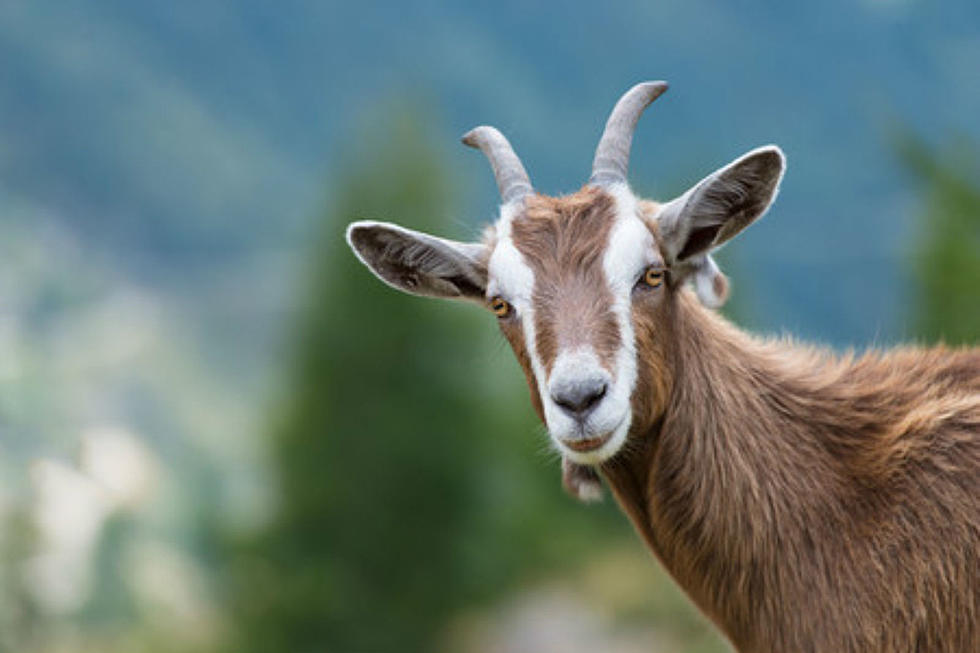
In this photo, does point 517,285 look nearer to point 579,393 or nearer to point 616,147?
point 579,393

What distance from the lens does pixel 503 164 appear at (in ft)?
26.8

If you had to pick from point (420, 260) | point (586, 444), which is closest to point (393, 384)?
point (420, 260)

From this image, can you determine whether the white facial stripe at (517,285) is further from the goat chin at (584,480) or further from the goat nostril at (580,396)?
the goat chin at (584,480)

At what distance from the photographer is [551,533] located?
141 feet

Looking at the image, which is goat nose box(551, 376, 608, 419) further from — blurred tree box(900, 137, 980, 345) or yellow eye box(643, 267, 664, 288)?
blurred tree box(900, 137, 980, 345)

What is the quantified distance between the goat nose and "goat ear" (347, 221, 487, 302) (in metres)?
1.35

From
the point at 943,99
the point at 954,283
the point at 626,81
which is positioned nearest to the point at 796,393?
the point at 954,283

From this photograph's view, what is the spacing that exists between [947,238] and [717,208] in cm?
2395

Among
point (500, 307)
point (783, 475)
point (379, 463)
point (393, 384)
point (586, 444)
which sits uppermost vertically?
point (393, 384)

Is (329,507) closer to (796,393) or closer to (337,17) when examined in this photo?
(796,393)

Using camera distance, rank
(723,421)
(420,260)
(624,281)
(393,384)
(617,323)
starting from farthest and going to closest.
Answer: (393,384) < (420,260) < (723,421) < (624,281) < (617,323)

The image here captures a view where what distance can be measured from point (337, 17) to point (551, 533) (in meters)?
126

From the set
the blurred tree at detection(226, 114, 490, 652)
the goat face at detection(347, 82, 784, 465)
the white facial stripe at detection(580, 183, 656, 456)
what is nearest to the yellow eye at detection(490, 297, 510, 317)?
the goat face at detection(347, 82, 784, 465)

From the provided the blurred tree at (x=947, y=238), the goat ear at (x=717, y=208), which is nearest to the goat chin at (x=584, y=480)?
the goat ear at (x=717, y=208)
